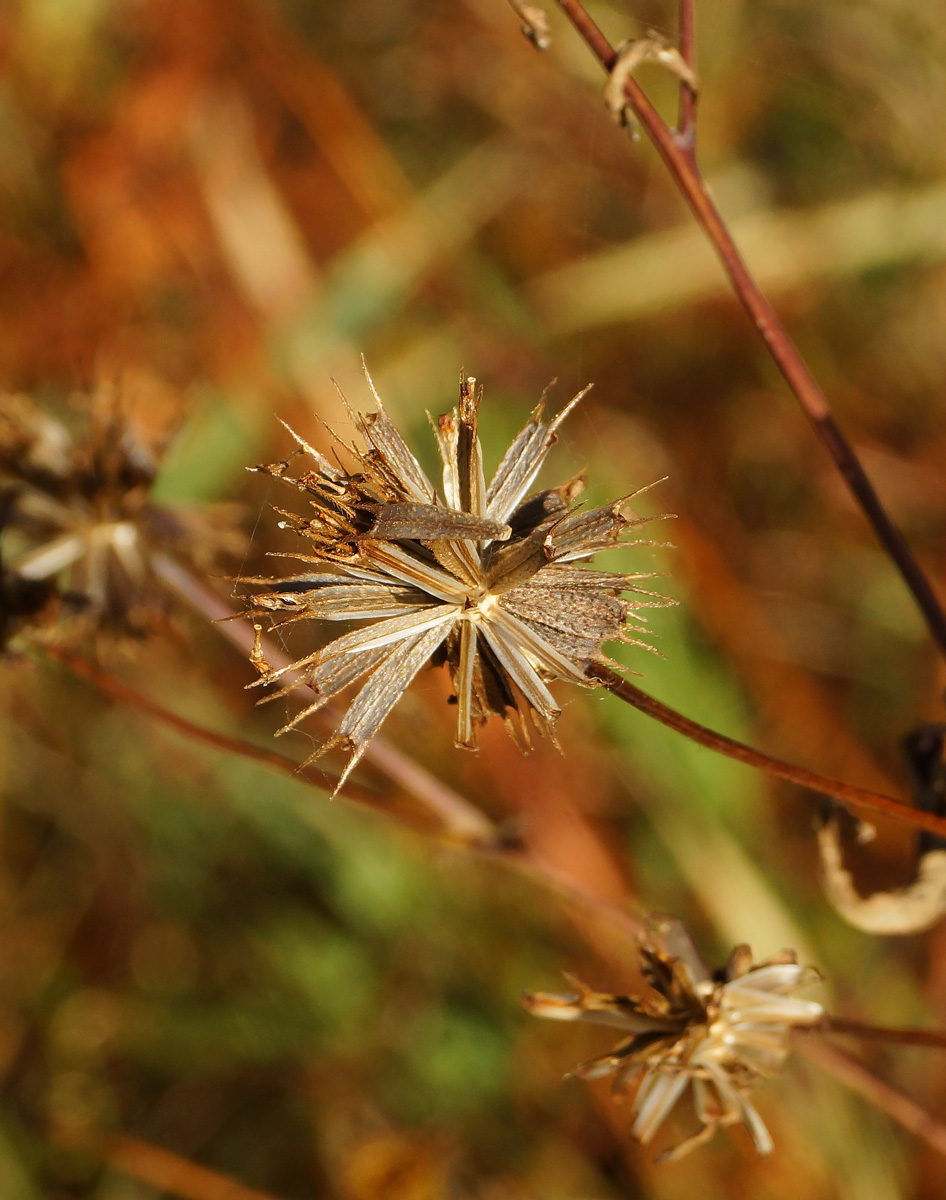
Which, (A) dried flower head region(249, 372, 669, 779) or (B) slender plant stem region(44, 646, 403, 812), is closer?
(A) dried flower head region(249, 372, 669, 779)

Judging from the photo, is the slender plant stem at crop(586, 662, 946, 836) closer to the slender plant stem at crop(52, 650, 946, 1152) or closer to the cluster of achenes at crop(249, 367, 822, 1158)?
the cluster of achenes at crop(249, 367, 822, 1158)

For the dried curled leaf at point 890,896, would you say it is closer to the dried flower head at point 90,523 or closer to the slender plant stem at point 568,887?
the slender plant stem at point 568,887

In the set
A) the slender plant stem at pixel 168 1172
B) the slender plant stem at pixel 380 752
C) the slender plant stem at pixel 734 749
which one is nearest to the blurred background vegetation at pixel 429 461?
the slender plant stem at pixel 168 1172

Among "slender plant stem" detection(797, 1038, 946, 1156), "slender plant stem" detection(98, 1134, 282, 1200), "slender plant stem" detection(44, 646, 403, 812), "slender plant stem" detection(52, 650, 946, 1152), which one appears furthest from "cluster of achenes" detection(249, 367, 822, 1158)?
"slender plant stem" detection(98, 1134, 282, 1200)

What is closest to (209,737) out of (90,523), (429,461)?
(90,523)

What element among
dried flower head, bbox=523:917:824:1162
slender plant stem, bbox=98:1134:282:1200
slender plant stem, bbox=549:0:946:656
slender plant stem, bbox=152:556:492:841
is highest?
slender plant stem, bbox=549:0:946:656

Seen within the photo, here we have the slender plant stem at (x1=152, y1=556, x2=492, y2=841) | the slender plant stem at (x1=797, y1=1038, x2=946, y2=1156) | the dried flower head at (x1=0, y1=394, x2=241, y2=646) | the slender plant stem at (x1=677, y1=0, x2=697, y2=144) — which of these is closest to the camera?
the slender plant stem at (x1=677, y1=0, x2=697, y2=144)

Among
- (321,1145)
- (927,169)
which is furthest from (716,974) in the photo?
(927,169)
